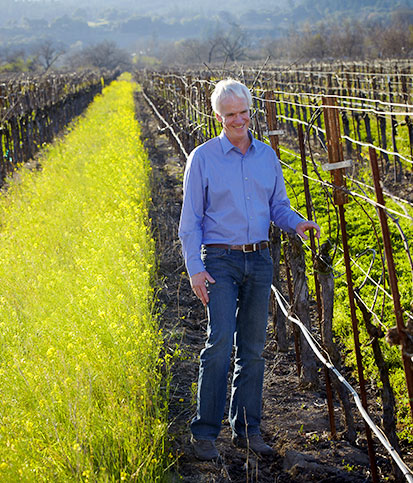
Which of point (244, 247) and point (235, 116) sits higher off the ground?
point (235, 116)

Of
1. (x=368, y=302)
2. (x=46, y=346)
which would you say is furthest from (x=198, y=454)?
(x=368, y=302)

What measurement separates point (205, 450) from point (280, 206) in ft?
4.39

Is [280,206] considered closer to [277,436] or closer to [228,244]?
[228,244]

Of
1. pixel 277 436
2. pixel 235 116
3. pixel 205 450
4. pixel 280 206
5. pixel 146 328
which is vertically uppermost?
pixel 235 116

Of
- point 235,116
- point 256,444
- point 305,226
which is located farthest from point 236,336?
point 235,116

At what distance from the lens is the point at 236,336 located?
3750 millimetres

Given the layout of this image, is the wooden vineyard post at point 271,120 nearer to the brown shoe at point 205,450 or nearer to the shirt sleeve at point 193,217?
the shirt sleeve at point 193,217

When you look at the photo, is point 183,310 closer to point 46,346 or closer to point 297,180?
point 46,346

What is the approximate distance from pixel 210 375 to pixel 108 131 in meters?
13.7

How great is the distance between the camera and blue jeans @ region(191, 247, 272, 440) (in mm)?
3518

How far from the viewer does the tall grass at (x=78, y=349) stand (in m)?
3.19

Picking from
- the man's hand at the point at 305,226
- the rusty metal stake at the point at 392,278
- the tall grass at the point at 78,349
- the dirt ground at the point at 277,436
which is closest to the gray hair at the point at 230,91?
the man's hand at the point at 305,226

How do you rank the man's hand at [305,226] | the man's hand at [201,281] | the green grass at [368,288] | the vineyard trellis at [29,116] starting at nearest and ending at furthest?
the man's hand at [201,281]
the man's hand at [305,226]
the green grass at [368,288]
the vineyard trellis at [29,116]

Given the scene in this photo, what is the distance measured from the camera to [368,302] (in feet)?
19.2
